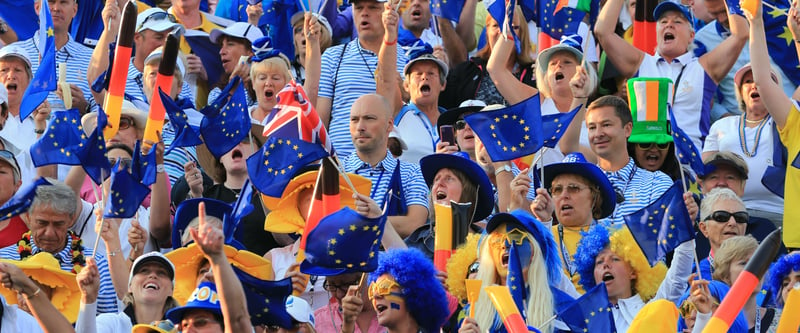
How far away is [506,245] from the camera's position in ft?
35.9

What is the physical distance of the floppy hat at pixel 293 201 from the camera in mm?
12109

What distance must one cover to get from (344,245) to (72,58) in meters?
4.57

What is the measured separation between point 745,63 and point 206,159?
3.97 m

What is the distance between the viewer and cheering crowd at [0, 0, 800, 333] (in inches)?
426

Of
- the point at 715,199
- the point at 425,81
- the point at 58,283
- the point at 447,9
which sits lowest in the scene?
the point at 58,283

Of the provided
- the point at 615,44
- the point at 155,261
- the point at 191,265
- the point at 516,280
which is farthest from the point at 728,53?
the point at 155,261

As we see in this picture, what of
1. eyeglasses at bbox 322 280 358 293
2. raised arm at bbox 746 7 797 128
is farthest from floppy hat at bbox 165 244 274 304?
raised arm at bbox 746 7 797 128

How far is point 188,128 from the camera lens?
42.0 ft

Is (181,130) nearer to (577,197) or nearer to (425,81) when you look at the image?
(425,81)

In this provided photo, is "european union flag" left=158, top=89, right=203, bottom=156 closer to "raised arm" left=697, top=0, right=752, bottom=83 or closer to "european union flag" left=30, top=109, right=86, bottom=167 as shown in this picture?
"european union flag" left=30, top=109, right=86, bottom=167

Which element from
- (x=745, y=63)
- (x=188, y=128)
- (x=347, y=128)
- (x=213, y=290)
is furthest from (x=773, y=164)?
(x=213, y=290)

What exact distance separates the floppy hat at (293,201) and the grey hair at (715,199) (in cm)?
201

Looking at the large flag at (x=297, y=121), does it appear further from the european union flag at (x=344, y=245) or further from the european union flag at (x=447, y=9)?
the european union flag at (x=447, y=9)

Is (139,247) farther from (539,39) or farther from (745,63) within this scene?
(745,63)
